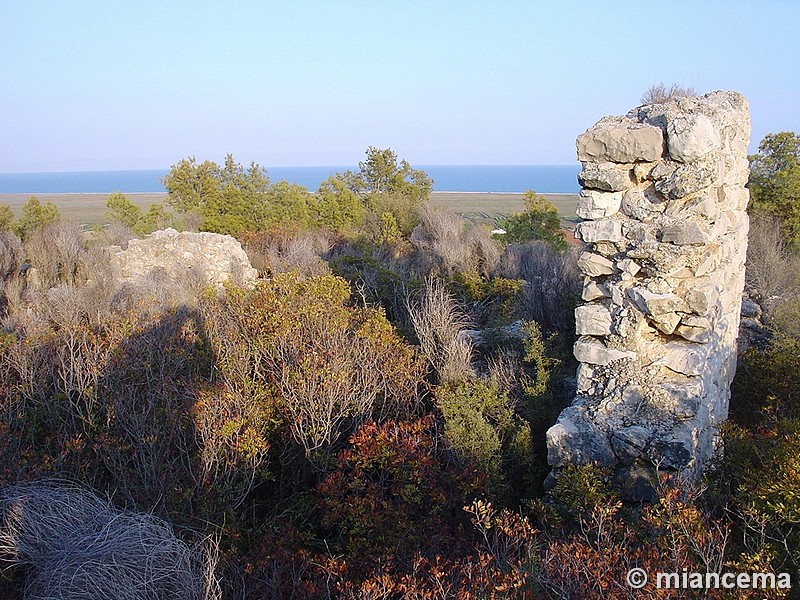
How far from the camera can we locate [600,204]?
5.22 metres

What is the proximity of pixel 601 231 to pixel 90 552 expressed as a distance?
4.58m

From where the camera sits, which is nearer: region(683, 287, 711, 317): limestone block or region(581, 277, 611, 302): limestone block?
region(683, 287, 711, 317): limestone block

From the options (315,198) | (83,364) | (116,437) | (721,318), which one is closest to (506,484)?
(721,318)

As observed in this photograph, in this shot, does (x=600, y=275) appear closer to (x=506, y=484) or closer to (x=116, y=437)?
(x=506, y=484)

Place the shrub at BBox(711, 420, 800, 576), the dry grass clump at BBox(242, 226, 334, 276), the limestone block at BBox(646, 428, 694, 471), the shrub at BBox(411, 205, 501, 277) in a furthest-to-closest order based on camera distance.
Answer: the dry grass clump at BBox(242, 226, 334, 276), the shrub at BBox(411, 205, 501, 277), the limestone block at BBox(646, 428, 694, 471), the shrub at BBox(711, 420, 800, 576)

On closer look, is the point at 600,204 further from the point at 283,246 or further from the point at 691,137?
the point at 283,246

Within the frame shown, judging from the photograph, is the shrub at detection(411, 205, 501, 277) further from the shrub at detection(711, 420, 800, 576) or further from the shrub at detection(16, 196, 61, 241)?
the shrub at detection(16, 196, 61, 241)

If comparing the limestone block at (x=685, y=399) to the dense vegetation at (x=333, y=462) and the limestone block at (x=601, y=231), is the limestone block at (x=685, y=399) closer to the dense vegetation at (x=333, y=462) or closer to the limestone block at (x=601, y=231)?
the dense vegetation at (x=333, y=462)

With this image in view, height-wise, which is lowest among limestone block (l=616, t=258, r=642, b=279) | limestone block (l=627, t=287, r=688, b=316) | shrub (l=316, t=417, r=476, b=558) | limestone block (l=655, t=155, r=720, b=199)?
shrub (l=316, t=417, r=476, b=558)

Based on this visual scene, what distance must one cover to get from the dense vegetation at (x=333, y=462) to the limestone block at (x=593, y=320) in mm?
1120

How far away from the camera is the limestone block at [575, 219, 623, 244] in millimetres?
5207

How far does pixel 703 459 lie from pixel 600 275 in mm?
1877

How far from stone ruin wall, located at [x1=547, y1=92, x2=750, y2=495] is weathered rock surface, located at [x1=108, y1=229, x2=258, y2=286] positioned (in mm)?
9880

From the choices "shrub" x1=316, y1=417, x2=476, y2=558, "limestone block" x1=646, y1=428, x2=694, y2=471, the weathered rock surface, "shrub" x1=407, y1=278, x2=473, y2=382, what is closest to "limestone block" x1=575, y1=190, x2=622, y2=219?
"limestone block" x1=646, y1=428, x2=694, y2=471
